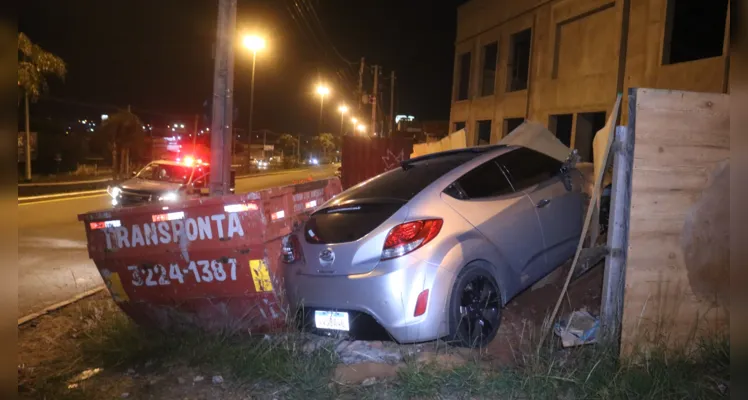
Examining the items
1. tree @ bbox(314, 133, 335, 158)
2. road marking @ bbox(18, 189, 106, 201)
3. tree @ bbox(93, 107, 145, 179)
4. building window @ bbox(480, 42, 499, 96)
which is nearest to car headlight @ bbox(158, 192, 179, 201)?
road marking @ bbox(18, 189, 106, 201)

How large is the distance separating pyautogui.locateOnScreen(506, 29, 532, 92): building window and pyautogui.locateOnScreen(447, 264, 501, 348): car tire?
583 inches

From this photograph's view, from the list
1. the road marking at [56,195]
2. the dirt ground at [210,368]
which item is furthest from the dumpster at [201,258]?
the road marking at [56,195]

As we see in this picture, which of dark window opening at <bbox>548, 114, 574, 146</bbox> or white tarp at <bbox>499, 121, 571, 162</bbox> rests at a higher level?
dark window opening at <bbox>548, 114, 574, 146</bbox>

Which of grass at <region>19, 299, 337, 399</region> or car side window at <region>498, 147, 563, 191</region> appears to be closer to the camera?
grass at <region>19, 299, 337, 399</region>

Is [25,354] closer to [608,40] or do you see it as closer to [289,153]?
[608,40]

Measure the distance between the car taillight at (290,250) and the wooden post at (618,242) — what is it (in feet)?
7.75

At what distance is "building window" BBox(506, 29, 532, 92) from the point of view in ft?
59.9

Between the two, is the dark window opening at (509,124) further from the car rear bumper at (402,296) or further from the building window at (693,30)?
the car rear bumper at (402,296)

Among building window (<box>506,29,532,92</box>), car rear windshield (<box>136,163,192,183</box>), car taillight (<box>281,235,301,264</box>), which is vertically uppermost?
building window (<box>506,29,532,92</box>)

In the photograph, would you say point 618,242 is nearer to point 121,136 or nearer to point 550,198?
point 550,198

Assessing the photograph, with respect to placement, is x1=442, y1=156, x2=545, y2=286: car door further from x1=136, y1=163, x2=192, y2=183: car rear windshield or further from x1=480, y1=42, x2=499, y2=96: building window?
x1=480, y1=42, x2=499, y2=96: building window

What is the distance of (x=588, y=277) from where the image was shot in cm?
545

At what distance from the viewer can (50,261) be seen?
9.14 m

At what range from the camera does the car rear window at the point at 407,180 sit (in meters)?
4.76
